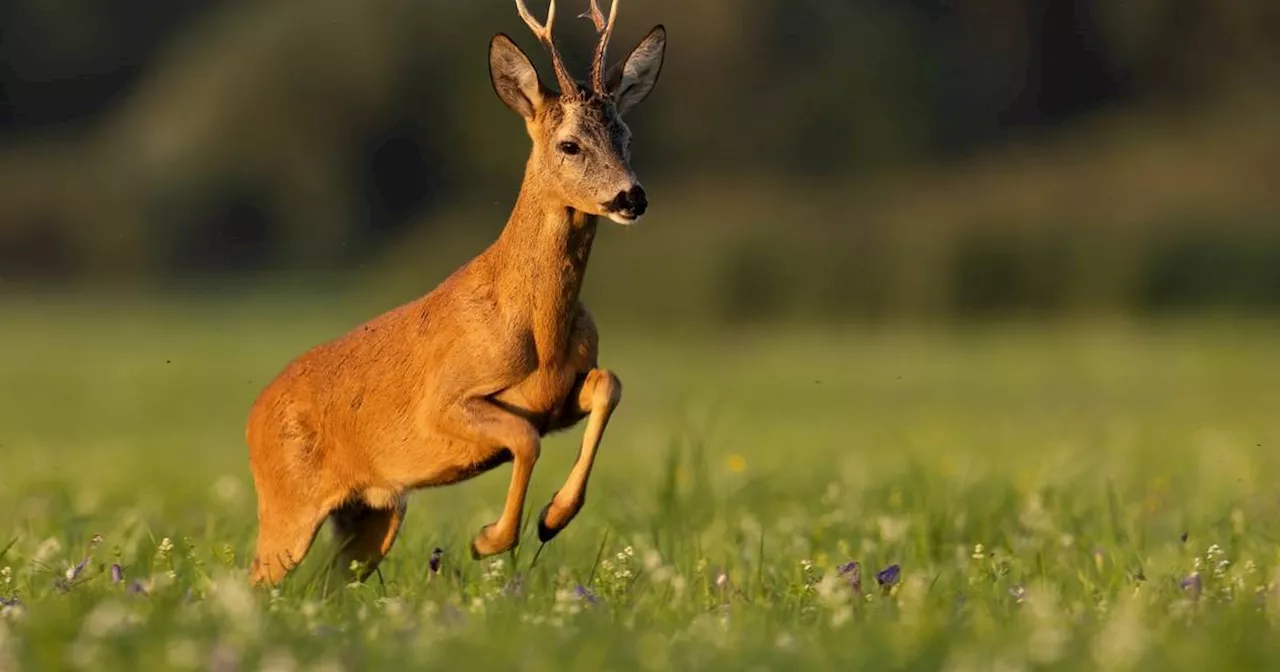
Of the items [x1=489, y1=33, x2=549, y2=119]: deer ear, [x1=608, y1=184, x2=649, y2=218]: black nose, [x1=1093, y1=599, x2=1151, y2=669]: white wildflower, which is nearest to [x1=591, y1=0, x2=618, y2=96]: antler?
[x1=489, y1=33, x2=549, y2=119]: deer ear

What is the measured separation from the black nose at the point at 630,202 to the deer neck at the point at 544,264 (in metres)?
0.33

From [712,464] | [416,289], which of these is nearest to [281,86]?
[416,289]

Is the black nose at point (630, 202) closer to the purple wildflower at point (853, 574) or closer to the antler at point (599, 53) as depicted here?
the antler at point (599, 53)

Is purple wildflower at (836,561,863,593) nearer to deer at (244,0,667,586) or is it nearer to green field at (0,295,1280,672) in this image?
green field at (0,295,1280,672)

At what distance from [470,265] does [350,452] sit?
0.81m

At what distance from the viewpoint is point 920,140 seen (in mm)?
33094

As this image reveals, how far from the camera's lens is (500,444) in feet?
23.9

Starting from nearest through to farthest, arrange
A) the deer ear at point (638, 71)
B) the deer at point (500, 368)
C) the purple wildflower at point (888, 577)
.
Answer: the purple wildflower at point (888, 577) < the deer at point (500, 368) < the deer ear at point (638, 71)

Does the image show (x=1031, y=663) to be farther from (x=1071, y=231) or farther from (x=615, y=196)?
(x=1071, y=231)

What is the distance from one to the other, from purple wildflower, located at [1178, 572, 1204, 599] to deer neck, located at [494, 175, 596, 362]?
7.13ft

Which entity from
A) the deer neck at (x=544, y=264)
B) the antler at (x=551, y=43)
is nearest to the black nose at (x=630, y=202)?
the deer neck at (x=544, y=264)

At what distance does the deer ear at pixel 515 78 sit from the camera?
751cm

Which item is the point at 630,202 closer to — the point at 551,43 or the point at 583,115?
the point at 583,115

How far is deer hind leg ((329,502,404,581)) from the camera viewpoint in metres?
8.03
